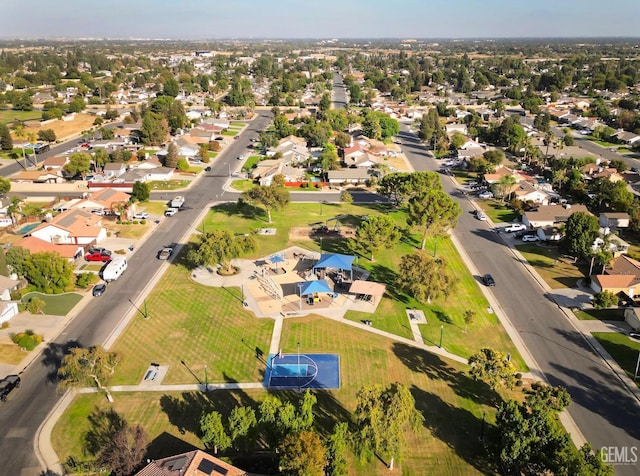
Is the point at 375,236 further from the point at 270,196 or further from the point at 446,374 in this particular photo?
the point at 446,374

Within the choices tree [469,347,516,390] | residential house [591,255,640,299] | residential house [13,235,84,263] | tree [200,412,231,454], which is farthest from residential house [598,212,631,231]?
residential house [13,235,84,263]

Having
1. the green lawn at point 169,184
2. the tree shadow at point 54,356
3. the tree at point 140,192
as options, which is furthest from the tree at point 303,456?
the green lawn at point 169,184

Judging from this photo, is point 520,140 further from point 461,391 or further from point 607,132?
point 461,391

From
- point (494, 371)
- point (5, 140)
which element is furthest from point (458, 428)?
point (5, 140)

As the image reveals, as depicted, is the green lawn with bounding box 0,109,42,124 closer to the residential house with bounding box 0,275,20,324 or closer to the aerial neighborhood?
the aerial neighborhood

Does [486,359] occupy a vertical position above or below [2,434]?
above

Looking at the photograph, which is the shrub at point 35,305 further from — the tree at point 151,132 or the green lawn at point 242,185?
the tree at point 151,132

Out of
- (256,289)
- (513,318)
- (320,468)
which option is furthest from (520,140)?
(320,468)
